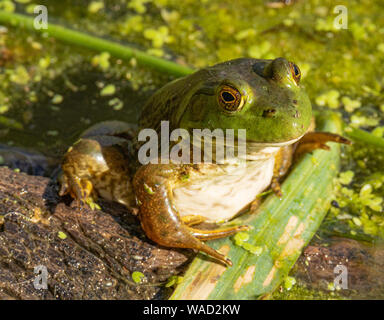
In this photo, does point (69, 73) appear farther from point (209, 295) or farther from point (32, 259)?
point (209, 295)

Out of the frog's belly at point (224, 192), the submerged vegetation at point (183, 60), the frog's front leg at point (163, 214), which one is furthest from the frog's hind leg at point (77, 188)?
the submerged vegetation at point (183, 60)

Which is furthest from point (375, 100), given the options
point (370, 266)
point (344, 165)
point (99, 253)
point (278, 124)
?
point (99, 253)

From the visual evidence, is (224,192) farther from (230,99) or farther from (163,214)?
(230,99)

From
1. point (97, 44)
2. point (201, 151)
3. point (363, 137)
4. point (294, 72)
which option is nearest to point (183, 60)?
point (97, 44)

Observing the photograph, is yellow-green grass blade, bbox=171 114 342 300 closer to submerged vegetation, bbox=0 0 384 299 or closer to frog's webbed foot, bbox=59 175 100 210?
submerged vegetation, bbox=0 0 384 299

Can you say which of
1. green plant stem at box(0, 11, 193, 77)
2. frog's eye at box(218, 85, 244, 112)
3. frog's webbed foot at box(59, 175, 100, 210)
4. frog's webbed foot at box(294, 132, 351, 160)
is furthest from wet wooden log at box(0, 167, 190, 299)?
green plant stem at box(0, 11, 193, 77)

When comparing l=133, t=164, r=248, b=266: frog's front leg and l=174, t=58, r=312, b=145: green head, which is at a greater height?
l=174, t=58, r=312, b=145: green head

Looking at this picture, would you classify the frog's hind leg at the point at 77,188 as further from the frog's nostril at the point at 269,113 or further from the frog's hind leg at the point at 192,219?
the frog's nostril at the point at 269,113
